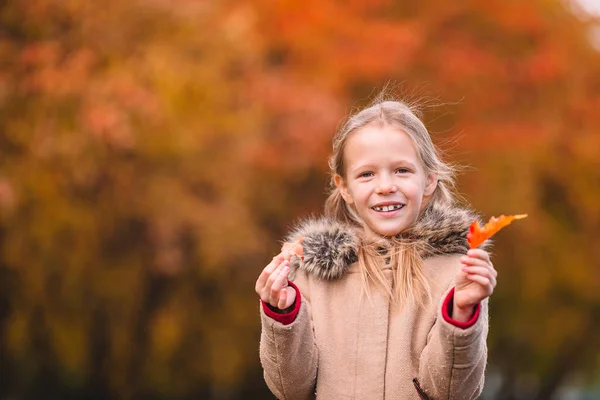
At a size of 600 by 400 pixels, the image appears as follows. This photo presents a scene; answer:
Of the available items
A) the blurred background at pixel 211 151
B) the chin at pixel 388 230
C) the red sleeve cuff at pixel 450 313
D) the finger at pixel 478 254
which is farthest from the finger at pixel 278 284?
the blurred background at pixel 211 151

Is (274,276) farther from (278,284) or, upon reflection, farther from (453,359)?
(453,359)

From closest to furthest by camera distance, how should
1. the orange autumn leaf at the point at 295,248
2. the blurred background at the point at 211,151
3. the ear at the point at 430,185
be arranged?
the orange autumn leaf at the point at 295,248, the ear at the point at 430,185, the blurred background at the point at 211,151

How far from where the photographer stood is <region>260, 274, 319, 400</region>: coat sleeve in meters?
3.72

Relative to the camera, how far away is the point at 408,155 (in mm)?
3918

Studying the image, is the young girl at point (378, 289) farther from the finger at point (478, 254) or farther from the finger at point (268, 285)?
the finger at point (478, 254)

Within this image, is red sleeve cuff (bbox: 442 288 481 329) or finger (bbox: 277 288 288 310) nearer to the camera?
red sleeve cuff (bbox: 442 288 481 329)

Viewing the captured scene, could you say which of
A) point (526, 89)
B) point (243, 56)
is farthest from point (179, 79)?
point (526, 89)

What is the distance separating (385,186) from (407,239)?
0.72 ft

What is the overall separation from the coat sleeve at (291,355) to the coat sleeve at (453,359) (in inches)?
16.1

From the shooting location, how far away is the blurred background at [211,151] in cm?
1409

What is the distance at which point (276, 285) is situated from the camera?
3617mm

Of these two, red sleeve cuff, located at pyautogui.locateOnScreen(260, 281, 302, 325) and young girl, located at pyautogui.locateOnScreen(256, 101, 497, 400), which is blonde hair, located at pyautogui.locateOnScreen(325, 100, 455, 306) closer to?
young girl, located at pyautogui.locateOnScreen(256, 101, 497, 400)

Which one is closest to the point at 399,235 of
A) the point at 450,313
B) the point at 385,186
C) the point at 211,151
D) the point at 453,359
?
Result: the point at 385,186

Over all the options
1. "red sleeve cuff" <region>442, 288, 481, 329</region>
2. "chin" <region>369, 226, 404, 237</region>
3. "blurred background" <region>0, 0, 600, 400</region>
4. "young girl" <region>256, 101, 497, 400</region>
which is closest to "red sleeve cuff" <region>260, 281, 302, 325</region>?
"young girl" <region>256, 101, 497, 400</region>
